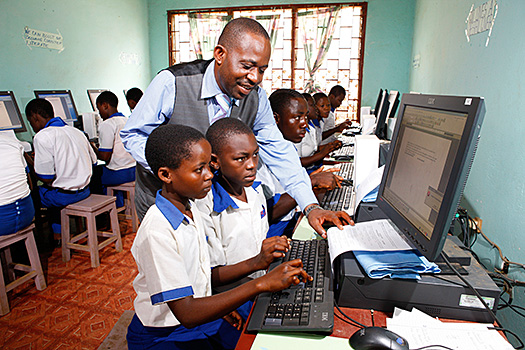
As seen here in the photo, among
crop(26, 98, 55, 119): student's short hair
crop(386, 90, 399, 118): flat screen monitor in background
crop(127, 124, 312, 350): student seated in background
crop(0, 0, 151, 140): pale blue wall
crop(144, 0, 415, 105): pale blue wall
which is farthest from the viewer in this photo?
crop(144, 0, 415, 105): pale blue wall

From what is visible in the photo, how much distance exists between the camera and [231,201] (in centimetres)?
118

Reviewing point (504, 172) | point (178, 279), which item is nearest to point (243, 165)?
point (178, 279)

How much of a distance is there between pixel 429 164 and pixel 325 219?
1.51 feet

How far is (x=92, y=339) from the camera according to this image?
69.8 inches

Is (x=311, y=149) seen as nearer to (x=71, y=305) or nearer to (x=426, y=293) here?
(x=71, y=305)

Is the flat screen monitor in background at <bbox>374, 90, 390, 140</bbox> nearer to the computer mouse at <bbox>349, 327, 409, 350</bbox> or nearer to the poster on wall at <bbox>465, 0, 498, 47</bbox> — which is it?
the poster on wall at <bbox>465, 0, 498, 47</bbox>

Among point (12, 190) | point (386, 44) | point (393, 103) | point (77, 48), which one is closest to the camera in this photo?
point (12, 190)

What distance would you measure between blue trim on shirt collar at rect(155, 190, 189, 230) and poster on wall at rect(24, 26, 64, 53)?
386cm

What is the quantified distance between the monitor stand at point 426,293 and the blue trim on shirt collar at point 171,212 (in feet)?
1.42

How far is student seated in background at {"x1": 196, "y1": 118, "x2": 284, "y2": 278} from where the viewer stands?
1166mm

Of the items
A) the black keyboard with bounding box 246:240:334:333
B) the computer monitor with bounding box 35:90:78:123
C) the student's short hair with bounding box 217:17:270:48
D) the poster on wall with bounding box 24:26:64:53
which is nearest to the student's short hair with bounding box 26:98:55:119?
the computer monitor with bounding box 35:90:78:123

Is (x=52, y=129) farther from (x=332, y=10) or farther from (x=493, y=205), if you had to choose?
(x=332, y=10)

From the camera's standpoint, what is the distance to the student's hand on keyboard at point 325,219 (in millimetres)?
1077

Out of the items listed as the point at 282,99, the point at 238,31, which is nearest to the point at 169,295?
the point at 238,31
